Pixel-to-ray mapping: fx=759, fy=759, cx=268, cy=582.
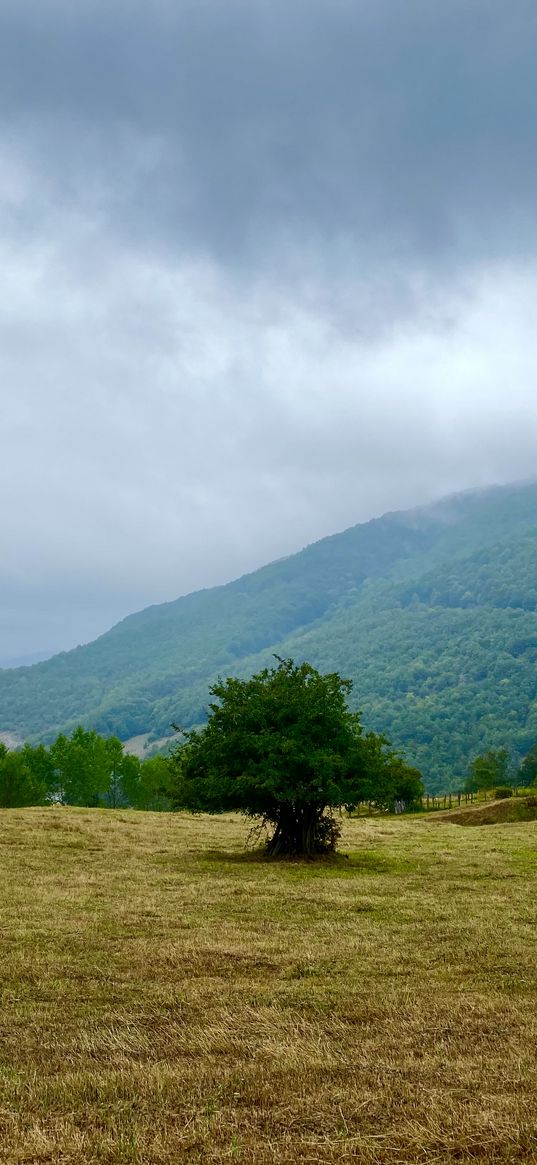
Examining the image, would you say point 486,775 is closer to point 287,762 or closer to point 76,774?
point 76,774

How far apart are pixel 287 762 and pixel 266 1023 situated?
24.3 metres

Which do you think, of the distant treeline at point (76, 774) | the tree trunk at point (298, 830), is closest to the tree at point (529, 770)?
the distant treeline at point (76, 774)

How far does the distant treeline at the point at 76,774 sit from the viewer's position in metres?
92.6

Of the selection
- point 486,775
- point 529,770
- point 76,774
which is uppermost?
point 76,774

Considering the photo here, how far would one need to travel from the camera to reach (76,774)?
103 meters

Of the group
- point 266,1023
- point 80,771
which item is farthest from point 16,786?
point 266,1023

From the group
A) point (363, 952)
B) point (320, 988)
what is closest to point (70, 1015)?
point (320, 988)

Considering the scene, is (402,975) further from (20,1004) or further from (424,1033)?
(20,1004)

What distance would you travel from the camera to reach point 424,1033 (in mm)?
11117

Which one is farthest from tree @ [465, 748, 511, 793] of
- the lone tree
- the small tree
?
the lone tree

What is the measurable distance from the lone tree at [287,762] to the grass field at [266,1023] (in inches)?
323

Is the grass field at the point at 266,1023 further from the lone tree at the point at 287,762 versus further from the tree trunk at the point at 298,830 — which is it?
the tree trunk at the point at 298,830

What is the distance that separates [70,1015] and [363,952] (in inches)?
280

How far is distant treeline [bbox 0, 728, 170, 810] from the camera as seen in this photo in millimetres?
92625
